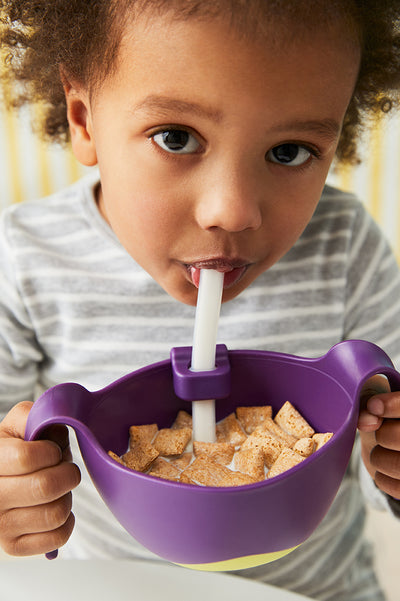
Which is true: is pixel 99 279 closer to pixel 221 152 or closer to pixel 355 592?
pixel 221 152

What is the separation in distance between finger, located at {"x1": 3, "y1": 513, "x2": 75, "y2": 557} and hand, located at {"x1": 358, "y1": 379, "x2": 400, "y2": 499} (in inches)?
10.6

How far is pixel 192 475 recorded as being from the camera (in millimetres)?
514

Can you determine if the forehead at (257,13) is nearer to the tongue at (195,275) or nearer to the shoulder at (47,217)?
the tongue at (195,275)

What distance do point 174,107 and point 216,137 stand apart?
42mm

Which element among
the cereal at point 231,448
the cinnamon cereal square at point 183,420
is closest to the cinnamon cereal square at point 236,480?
the cereal at point 231,448

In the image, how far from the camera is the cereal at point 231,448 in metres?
0.52

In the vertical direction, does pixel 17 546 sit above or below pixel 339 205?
below

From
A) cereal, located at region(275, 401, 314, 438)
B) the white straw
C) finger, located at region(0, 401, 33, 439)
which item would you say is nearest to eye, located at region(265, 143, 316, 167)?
the white straw

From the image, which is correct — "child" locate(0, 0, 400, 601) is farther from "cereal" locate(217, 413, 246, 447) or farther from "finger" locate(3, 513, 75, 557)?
"cereal" locate(217, 413, 246, 447)

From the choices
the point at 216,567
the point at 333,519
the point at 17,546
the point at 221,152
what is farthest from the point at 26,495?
the point at 333,519

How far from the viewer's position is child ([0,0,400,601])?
0.50m

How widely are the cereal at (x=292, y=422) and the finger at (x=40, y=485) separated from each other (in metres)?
0.18

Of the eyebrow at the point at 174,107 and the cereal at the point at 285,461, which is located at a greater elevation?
the eyebrow at the point at 174,107

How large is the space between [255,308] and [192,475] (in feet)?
1.14
